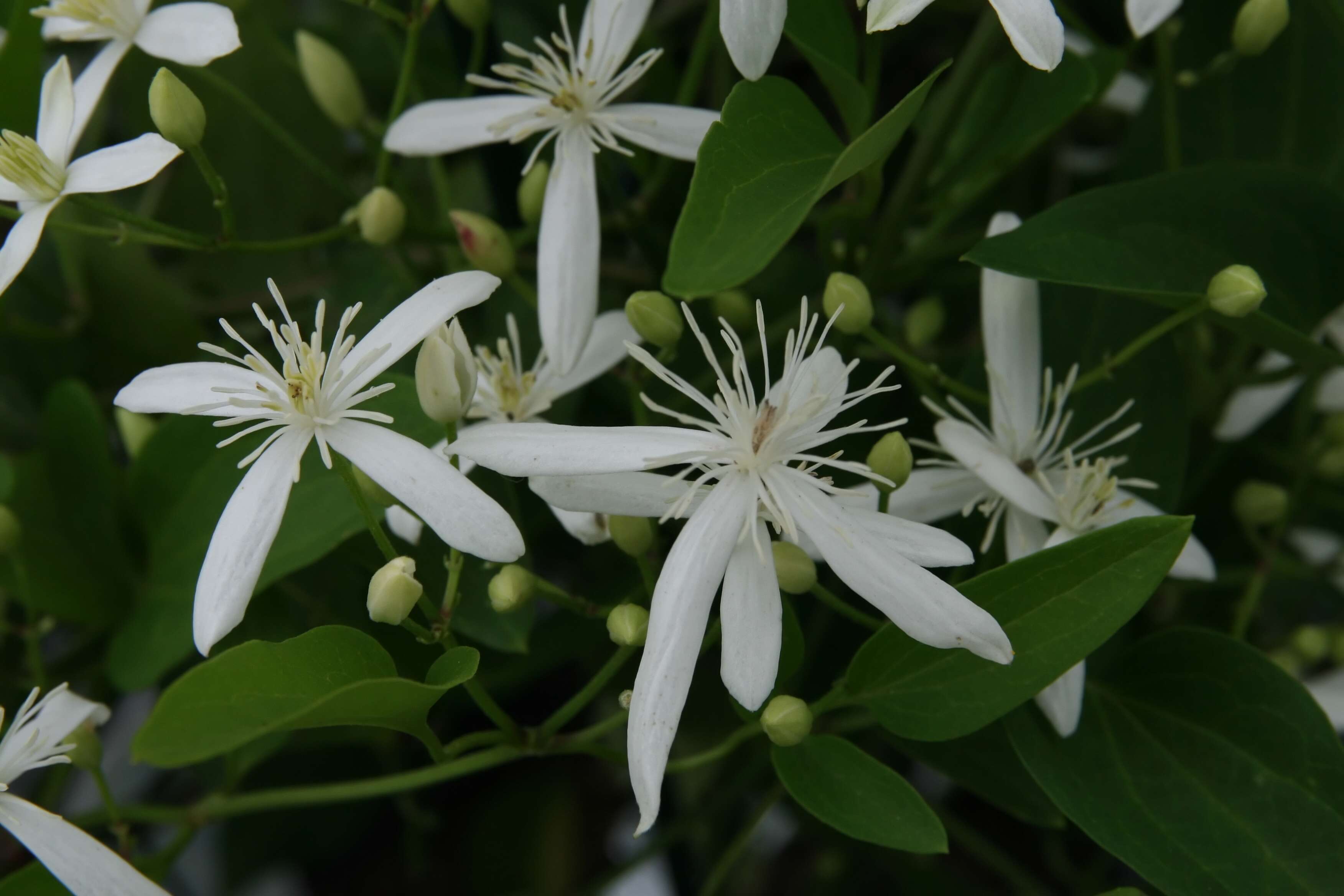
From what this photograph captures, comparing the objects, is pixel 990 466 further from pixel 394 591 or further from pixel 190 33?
pixel 190 33

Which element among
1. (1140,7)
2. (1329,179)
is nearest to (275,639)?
(1140,7)

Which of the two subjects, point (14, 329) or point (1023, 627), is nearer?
point (1023, 627)

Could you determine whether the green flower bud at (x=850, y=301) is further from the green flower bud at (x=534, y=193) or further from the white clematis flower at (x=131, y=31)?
the white clematis flower at (x=131, y=31)

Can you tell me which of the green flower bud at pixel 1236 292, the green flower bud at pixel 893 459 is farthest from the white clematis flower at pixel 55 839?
the green flower bud at pixel 1236 292

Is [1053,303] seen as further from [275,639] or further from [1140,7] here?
[275,639]

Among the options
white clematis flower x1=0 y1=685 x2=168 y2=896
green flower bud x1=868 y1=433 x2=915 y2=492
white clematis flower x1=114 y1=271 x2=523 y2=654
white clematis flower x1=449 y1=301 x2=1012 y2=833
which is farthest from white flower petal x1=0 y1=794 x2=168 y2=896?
green flower bud x1=868 y1=433 x2=915 y2=492
